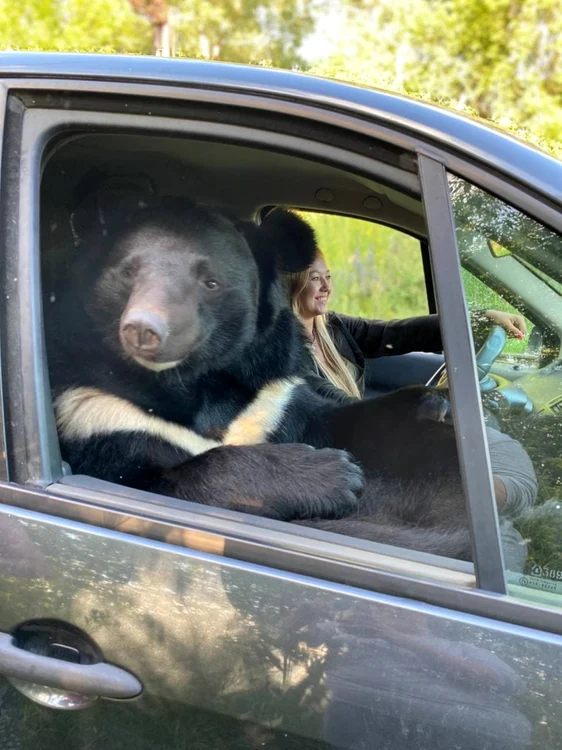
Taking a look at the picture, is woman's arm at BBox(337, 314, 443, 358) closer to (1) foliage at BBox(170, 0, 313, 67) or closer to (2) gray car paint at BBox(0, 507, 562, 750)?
(2) gray car paint at BBox(0, 507, 562, 750)

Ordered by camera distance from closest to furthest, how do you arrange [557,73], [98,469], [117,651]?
[117,651] < [98,469] < [557,73]

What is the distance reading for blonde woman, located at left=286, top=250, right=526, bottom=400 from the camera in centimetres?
304

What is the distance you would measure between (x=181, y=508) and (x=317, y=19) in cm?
1678

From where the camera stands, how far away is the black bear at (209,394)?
185 cm

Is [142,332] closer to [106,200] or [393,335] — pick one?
[106,200]

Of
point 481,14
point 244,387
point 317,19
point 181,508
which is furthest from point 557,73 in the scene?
point 181,508

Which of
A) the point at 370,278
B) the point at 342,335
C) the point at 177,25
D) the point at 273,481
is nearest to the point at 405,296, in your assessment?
the point at 370,278

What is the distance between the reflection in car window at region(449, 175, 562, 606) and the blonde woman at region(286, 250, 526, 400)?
1.40 m

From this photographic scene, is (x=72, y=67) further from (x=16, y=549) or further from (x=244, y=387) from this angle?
(x=244, y=387)

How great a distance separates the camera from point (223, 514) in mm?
1389

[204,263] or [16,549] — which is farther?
[204,263]

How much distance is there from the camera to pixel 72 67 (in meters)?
1.42

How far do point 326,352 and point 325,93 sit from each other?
6.22 feet

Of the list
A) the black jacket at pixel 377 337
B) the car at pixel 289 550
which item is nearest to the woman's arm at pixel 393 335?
the black jacket at pixel 377 337
